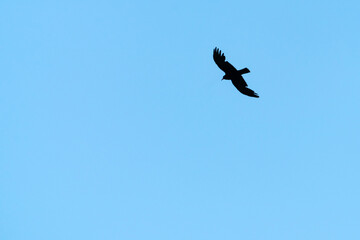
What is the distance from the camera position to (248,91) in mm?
25641

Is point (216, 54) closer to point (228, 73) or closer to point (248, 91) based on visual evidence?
point (228, 73)

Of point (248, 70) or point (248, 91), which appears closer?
point (248, 70)

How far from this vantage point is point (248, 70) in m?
23.6

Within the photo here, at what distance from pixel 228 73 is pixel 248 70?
53.2 inches

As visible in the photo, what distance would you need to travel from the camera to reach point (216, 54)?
24328 mm

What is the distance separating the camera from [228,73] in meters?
24.7

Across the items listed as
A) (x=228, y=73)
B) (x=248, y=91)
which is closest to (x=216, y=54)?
(x=228, y=73)

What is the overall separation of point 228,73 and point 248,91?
1675 mm

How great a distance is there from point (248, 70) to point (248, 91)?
2247 mm

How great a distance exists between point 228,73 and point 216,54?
1.10m

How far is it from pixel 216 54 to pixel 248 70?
180cm
